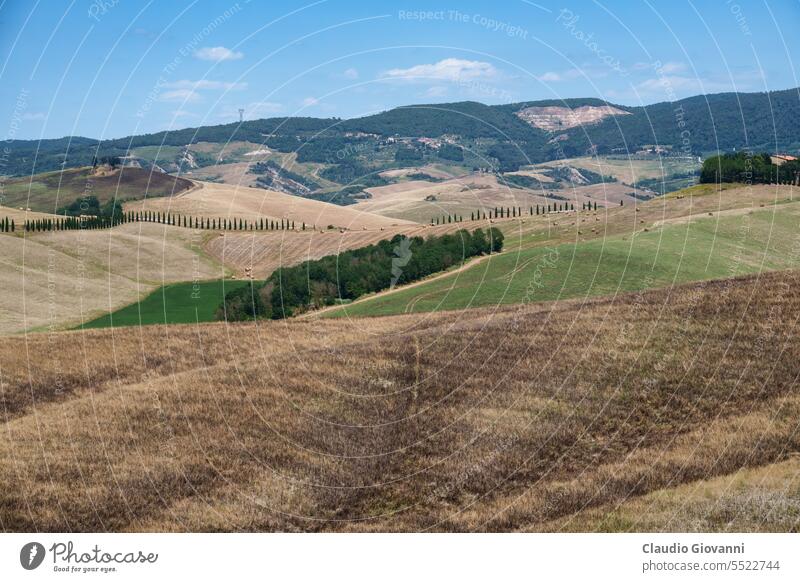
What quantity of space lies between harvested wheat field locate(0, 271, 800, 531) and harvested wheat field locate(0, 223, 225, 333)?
46658 millimetres

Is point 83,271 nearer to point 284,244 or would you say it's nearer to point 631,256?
point 284,244

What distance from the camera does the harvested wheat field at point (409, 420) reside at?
28.5 m

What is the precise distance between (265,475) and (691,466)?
15200mm

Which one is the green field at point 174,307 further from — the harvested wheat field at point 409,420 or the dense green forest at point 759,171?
the dense green forest at point 759,171

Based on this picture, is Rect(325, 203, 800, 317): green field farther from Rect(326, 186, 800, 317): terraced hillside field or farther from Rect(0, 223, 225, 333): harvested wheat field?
Rect(0, 223, 225, 333): harvested wheat field

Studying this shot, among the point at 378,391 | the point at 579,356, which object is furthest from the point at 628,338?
the point at 378,391

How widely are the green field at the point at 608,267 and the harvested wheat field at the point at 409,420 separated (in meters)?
33.9

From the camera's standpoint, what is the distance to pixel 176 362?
47.1 meters

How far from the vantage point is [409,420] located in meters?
35.4

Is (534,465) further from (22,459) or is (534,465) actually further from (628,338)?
(22,459)

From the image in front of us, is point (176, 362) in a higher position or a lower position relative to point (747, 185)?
lower

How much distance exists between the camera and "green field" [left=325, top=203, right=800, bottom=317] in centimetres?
8798

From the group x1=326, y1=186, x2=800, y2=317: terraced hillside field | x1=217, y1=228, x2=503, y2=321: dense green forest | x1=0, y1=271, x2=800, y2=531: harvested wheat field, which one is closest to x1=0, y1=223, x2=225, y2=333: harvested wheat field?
x1=217, y1=228, x2=503, y2=321: dense green forest

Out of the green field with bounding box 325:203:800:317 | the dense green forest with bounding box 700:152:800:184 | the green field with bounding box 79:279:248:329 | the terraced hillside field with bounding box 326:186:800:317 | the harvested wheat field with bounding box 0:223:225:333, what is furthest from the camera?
the dense green forest with bounding box 700:152:800:184
